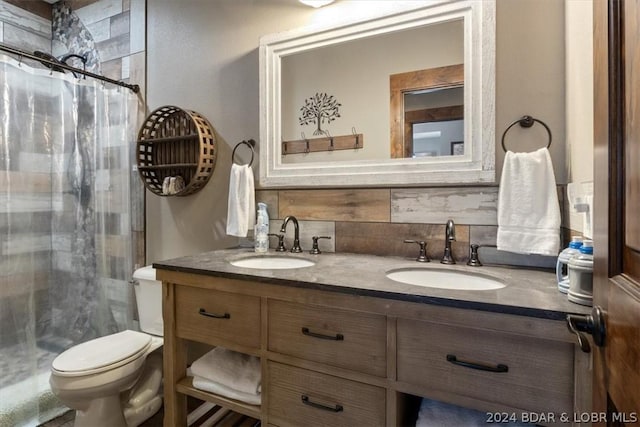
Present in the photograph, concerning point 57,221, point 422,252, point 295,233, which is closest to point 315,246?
point 295,233

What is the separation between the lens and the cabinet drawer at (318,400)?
996mm

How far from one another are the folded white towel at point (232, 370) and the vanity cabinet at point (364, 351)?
63mm

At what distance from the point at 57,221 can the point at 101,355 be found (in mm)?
896

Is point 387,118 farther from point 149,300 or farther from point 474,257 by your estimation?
point 149,300

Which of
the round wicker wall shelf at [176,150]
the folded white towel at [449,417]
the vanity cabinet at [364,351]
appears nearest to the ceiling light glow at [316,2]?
the round wicker wall shelf at [176,150]

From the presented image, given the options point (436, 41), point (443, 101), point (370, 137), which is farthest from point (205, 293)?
point (436, 41)

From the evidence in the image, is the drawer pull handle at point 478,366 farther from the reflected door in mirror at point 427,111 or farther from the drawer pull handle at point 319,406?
the reflected door in mirror at point 427,111

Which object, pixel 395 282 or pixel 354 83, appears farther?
pixel 354 83

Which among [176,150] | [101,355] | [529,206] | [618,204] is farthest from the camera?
[176,150]

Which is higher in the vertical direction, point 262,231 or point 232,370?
point 262,231

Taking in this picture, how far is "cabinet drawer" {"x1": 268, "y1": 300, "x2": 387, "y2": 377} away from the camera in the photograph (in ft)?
3.24

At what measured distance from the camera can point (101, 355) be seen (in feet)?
4.97

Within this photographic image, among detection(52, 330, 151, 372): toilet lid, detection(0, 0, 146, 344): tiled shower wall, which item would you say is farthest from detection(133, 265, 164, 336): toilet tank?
detection(0, 0, 146, 344): tiled shower wall

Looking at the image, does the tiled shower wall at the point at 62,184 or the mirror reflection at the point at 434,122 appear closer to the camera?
the mirror reflection at the point at 434,122
